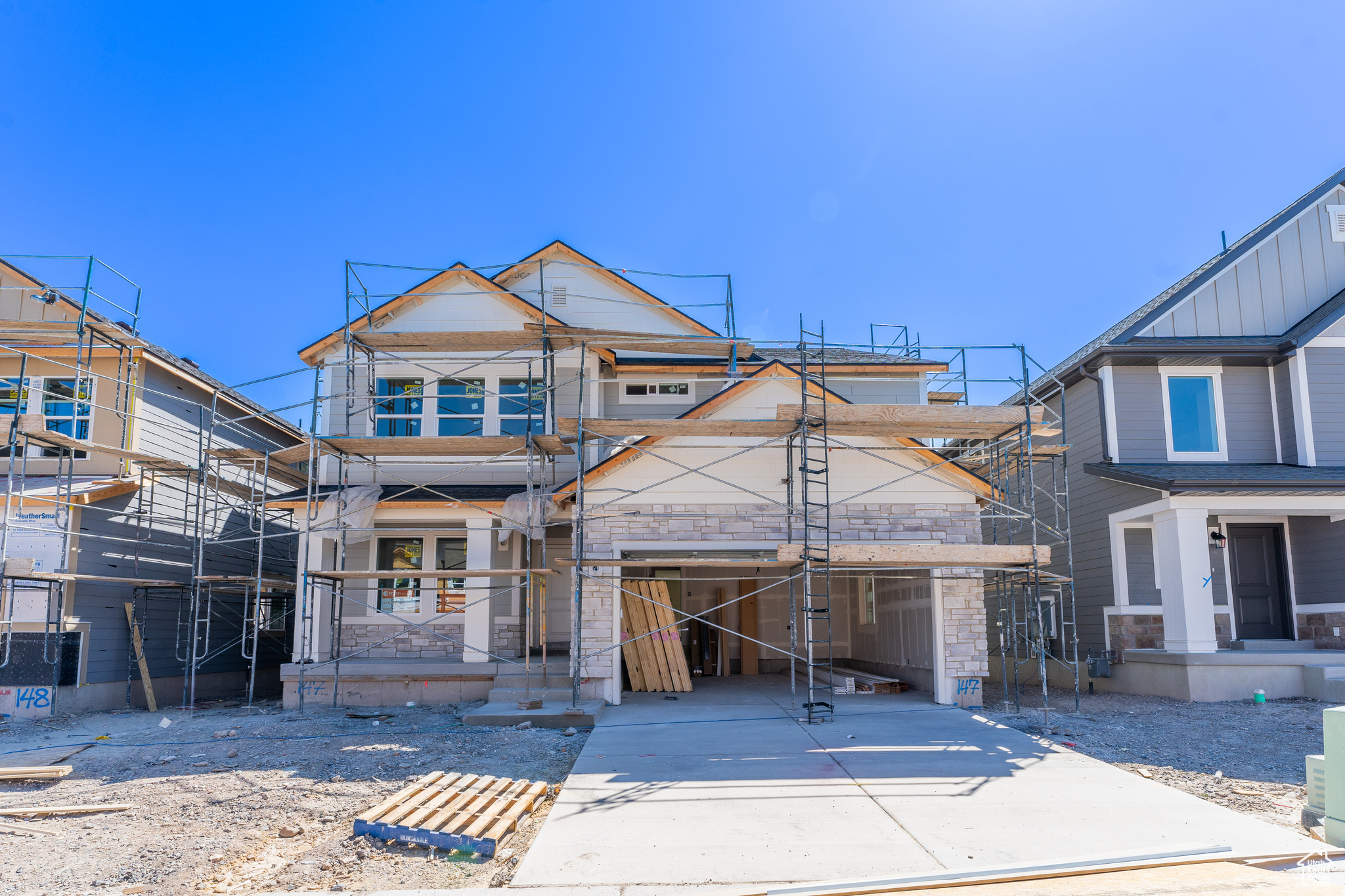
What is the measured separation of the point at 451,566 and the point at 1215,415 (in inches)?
542

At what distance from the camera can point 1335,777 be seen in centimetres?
559

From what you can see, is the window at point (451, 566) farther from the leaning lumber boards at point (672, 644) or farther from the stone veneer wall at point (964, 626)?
the stone veneer wall at point (964, 626)

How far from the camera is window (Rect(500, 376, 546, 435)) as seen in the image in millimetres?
15234

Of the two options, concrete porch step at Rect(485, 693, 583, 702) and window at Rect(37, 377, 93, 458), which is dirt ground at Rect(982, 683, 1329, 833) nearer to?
concrete porch step at Rect(485, 693, 583, 702)

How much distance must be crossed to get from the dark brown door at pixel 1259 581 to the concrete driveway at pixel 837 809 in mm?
7401

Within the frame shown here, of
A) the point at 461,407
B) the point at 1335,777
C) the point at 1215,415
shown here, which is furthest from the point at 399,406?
the point at 1215,415

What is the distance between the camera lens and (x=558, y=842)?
19.7ft

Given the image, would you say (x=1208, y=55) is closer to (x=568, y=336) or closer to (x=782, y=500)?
(x=782, y=500)

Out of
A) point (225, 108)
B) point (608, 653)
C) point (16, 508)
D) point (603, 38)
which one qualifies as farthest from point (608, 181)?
point (16, 508)

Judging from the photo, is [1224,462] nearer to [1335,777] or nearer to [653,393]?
[653,393]

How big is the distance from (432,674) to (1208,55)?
14.2 meters

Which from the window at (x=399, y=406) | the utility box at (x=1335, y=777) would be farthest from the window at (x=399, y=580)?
the utility box at (x=1335, y=777)

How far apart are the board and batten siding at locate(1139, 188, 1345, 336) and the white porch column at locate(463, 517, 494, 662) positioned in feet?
39.1

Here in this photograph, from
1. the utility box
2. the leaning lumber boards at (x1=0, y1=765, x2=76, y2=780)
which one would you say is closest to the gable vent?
the utility box
